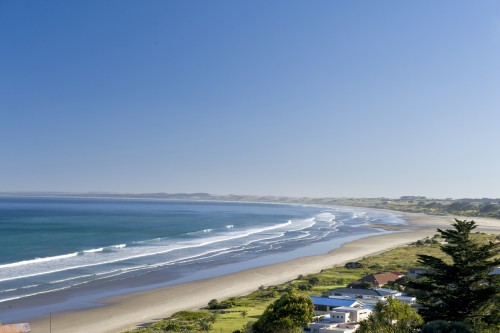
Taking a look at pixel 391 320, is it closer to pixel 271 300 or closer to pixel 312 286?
pixel 271 300

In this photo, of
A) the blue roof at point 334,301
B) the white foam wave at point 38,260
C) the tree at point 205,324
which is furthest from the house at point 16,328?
the white foam wave at point 38,260

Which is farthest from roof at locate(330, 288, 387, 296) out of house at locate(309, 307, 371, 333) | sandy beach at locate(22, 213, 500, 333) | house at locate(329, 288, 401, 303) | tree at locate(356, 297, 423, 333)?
tree at locate(356, 297, 423, 333)

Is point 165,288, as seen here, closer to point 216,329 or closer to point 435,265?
point 216,329

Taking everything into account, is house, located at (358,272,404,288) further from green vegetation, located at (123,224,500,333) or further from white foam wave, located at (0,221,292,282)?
white foam wave, located at (0,221,292,282)

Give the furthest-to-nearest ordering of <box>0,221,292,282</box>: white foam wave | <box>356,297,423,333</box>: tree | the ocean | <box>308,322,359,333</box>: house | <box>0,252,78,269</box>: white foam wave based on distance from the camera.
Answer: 1. <box>0,252,78,269</box>: white foam wave
2. <box>0,221,292,282</box>: white foam wave
3. the ocean
4. <box>308,322,359,333</box>: house
5. <box>356,297,423,333</box>: tree

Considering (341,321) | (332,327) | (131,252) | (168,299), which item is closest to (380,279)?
(341,321)

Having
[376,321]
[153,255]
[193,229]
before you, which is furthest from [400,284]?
[193,229]

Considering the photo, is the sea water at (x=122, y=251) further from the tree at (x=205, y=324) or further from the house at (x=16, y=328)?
the house at (x=16, y=328)
